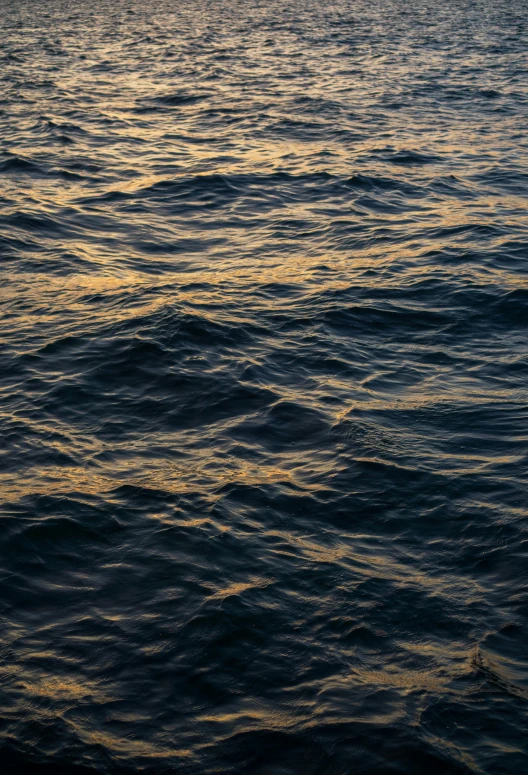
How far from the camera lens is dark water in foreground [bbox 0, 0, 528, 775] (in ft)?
27.2

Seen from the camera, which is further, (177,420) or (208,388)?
(208,388)

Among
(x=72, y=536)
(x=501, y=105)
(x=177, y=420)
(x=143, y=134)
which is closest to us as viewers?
(x=72, y=536)

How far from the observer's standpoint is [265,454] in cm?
1230

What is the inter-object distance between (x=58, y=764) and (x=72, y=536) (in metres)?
3.33

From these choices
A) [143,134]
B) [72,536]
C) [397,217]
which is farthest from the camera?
[143,134]

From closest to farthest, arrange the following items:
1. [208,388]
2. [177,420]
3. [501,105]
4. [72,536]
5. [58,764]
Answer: [58,764]
[72,536]
[177,420]
[208,388]
[501,105]

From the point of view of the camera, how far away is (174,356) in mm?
15062

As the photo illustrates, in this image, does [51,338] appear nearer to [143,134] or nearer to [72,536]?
[72,536]

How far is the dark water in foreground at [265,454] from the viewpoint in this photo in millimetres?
8289

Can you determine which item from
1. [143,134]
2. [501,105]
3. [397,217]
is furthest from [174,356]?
[501,105]

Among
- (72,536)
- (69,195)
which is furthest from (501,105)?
(72,536)

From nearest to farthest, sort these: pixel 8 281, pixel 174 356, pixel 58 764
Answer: pixel 58 764, pixel 174 356, pixel 8 281

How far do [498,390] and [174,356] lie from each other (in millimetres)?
5272

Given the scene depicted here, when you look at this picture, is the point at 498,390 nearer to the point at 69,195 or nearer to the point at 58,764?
the point at 58,764
